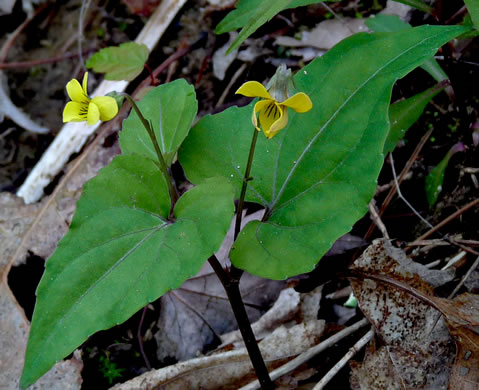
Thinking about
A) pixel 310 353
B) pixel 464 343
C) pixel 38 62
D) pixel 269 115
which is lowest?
pixel 310 353

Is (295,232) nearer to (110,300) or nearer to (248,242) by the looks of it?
(248,242)

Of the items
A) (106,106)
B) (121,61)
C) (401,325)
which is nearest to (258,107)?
(106,106)

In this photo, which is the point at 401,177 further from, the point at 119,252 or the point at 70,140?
the point at 70,140

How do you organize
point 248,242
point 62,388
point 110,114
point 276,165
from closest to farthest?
point 110,114 → point 248,242 → point 276,165 → point 62,388

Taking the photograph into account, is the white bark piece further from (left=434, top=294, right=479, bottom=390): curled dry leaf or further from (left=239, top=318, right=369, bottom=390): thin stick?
(left=434, top=294, right=479, bottom=390): curled dry leaf

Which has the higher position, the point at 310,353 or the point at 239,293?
the point at 239,293

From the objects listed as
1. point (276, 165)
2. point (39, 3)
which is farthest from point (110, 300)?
point (39, 3)

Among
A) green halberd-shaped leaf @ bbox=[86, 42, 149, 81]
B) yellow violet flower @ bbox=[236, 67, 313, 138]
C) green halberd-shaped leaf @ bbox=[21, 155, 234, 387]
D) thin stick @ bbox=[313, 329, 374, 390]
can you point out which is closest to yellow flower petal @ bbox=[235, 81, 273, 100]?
yellow violet flower @ bbox=[236, 67, 313, 138]

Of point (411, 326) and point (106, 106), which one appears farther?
point (411, 326)
